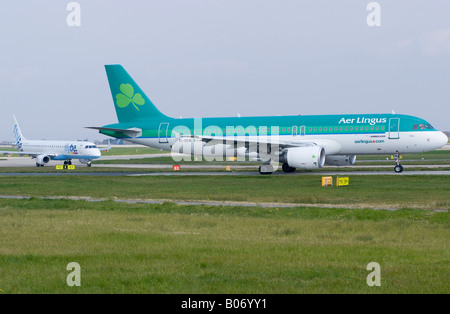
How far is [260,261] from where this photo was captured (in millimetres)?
13898

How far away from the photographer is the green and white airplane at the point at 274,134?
46.7 metres

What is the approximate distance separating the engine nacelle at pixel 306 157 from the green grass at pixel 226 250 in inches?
796

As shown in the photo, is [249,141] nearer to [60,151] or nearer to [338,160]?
[338,160]

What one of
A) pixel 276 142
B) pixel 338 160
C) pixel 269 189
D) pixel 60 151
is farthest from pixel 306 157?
pixel 60 151

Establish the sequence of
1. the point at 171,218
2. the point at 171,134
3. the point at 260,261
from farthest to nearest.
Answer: the point at 171,134 → the point at 171,218 → the point at 260,261

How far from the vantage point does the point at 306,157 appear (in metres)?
44.8

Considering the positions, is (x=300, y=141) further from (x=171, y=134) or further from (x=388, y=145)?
(x=171, y=134)

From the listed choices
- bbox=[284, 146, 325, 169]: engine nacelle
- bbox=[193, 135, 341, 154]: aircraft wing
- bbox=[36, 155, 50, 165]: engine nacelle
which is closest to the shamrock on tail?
bbox=[193, 135, 341, 154]: aircraft wing

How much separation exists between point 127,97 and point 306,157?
1801 cm

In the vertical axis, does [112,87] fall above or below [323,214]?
above

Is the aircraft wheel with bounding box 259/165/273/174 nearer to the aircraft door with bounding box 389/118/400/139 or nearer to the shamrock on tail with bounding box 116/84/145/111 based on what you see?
the aircraft door with bounding box 389/118/400/139

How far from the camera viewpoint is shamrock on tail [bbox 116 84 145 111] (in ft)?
175

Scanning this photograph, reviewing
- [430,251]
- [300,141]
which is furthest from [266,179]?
[430,251]
